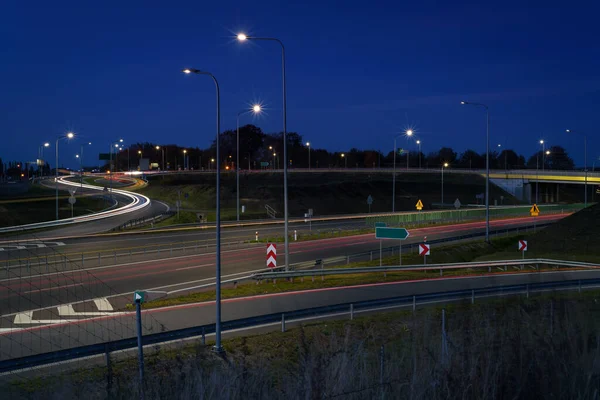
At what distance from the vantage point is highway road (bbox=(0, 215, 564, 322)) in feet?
72.1

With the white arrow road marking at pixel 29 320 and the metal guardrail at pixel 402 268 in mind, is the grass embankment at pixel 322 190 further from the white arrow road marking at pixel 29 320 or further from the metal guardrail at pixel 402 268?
the white arrow road marking at pixel 29 320

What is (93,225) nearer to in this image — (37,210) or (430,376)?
(37,210)

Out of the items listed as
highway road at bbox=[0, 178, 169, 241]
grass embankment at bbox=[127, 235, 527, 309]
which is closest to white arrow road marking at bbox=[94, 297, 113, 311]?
grass embankment at bbox=[127, 235, 527, 309]

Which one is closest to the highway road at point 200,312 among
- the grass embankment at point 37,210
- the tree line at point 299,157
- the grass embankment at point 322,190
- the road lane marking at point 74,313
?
the road lane marking at point 74,313

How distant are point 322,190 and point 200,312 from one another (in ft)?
264

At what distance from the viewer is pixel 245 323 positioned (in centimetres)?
1606

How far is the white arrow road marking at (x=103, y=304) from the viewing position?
20303 millimetres

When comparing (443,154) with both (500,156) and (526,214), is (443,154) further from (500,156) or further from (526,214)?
(526,214)

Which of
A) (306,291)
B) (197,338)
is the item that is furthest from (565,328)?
(306,291)

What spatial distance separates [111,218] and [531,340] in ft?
184

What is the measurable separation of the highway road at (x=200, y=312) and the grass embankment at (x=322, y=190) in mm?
48120

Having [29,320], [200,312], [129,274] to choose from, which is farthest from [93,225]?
[200,312]

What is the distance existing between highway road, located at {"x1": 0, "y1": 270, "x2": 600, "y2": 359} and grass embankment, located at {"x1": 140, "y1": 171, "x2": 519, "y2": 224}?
48120 millimetres

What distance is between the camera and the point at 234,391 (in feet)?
18.1
